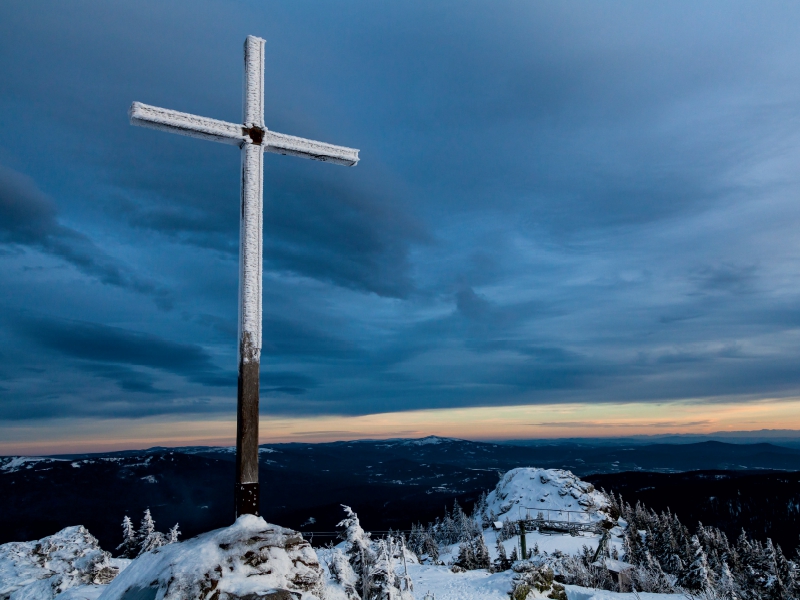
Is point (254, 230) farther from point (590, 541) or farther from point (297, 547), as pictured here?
point (590, 541)

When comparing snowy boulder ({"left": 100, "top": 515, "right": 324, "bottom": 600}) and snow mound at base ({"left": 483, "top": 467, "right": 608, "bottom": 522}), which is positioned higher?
snowy boulder ({"left": 100, "top": 515, "right": 324, "bottom": 600})

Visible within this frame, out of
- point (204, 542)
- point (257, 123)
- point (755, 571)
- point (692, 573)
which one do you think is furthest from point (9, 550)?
point (755, 571)

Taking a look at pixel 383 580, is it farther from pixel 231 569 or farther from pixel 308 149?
pixel 308 149

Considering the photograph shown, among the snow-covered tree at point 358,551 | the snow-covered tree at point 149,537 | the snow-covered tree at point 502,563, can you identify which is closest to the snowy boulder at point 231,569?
the snow-covered tree at point 358,551

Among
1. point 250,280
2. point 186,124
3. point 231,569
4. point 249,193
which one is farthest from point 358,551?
point 186,124

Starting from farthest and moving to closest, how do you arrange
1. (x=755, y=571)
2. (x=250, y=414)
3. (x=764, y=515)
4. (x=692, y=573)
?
(x=764, y=515)
(x=755, y=571)
(x=692, y=573)
(x=250, y=414)

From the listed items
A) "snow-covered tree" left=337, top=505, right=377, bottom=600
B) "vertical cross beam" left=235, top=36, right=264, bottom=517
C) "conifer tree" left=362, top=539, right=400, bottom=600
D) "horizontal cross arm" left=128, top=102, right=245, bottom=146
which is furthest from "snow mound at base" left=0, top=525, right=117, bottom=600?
"horizontal cross arm" left=128, top=102, right=245, bottom=146

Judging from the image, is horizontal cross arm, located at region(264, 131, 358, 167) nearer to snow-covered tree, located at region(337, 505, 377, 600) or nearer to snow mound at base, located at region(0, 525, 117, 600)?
snow-covered tree, located at region(337, 505, 377, 600)

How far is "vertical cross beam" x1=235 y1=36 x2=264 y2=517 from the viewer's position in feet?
22.4

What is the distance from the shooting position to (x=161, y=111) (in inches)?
290

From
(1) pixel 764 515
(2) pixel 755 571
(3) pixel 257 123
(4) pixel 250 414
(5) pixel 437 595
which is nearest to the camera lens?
(4) pixel 250 414

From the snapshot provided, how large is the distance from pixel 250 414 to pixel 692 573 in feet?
121

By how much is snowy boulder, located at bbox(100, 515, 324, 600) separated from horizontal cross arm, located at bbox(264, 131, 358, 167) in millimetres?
5753

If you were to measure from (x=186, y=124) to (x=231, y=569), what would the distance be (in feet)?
20.6
